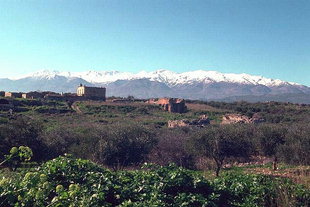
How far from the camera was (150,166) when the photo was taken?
30.1ft

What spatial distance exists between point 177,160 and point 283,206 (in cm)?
1383

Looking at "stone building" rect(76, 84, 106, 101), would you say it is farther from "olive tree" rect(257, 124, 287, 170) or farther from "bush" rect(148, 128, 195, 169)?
"olive tree" rect(257, 124, 287, 170)

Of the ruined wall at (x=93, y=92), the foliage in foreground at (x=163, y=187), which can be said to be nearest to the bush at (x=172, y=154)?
the foliage in foreground at (x=163, y=187)

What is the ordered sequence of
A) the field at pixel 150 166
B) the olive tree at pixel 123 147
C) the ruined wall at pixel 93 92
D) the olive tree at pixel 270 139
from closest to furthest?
the field at pixel 150 166 → the olive tree at pixel 123 147 → the olive tree at pixel 270 139 → the ruined wall at pixel 93 92

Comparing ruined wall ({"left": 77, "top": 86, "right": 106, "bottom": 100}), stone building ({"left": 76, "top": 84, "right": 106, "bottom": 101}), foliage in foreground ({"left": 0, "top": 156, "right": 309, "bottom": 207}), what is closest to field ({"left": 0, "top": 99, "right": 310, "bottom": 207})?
foliage in foreground ({"left": 0, "top": 156, "right": 309, "bottom": 207})

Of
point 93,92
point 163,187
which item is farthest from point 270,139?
point 93,92

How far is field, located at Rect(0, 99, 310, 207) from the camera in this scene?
5.68 metres

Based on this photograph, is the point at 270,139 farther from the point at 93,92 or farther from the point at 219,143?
the point at 93,92

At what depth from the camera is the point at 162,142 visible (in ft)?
72.0

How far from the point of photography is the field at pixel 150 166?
18.6 feet

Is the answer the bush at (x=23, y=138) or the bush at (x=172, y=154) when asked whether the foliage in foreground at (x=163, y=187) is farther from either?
the bush at (x=172, y=154)

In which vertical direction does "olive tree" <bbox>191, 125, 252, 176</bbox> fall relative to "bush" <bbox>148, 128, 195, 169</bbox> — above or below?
Result: above

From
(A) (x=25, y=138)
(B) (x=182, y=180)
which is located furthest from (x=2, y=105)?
(B) (x=182, y=180)

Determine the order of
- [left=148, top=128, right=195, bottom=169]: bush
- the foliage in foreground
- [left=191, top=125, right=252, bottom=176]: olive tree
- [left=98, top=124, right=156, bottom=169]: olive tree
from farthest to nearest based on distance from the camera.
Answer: [left=148, top=128, right=195, bottom=169]: bush → [left=191, top=125, right=252, bottom=176]: olive tree → [left=98, top=124, right=156, bottom=169]: olive tree → the foliage in foreground
